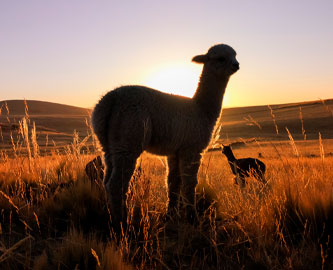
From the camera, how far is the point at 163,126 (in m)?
3.93

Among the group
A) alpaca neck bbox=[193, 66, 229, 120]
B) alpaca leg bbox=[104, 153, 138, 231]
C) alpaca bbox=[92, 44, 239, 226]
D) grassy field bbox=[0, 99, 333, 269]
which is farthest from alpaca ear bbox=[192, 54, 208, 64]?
alpaca leg bbox=[104, 153, 138, 231]

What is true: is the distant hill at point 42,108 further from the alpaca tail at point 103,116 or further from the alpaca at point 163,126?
the alpaca tail at point 103,116

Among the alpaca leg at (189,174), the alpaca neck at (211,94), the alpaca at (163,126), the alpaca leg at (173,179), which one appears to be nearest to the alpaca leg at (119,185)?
the alpaca at (163,126)

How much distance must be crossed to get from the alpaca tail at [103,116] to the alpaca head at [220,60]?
1663 mm

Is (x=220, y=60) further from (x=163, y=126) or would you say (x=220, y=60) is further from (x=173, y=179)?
(x=173, y=179)

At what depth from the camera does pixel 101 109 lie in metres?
3.75

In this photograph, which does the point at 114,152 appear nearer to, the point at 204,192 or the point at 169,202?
the point at 169,202

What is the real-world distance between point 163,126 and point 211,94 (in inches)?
43.1

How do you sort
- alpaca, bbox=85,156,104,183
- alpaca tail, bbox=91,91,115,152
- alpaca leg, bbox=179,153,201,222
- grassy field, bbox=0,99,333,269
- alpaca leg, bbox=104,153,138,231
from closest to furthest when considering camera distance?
grassy field, bbox=0,99,333,269
alpaca leg, bbox=104,153,138,231
alpaca tail, bbox=91,91,115,152
alpaca leg, bbox=179,153,201,222
alpaca, bbox=85,156,104,183

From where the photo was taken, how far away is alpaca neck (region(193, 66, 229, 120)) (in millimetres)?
4570

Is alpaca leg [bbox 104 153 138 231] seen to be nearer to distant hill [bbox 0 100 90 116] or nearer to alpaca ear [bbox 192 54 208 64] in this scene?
alpaca ear [bbox 192 54 208 64]

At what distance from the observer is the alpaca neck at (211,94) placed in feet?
15.0

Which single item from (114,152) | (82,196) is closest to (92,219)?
(82,196)

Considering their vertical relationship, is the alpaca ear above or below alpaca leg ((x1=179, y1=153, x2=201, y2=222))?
above
